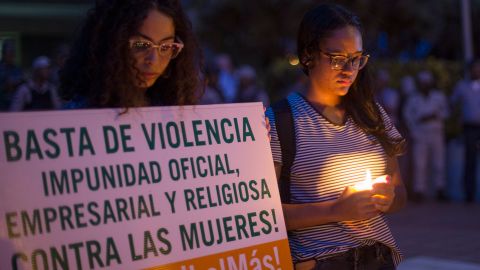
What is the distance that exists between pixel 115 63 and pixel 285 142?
2.23 ft

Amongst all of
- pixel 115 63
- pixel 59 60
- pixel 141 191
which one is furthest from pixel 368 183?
pixel 59 60

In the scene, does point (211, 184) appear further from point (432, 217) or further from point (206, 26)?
point (206, 26)

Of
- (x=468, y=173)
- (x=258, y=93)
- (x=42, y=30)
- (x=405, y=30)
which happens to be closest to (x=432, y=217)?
(x=468, y=173)

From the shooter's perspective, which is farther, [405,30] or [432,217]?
[405,30]

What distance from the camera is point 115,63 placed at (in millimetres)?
2428

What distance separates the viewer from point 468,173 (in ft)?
34.2

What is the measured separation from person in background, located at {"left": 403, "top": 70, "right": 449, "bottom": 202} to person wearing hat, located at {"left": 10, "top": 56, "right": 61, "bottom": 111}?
5190 mm

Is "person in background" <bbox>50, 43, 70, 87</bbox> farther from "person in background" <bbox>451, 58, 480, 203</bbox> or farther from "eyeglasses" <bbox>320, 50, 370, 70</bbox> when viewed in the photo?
"person in background" <bbox>451, 58, 480, 203</bbox>

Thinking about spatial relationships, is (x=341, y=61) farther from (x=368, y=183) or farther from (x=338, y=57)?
(x=368, y=183)

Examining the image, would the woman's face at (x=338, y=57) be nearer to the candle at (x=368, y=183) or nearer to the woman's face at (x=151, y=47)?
the candle at (x=368, y=183)

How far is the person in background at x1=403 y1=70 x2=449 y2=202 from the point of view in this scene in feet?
34.5

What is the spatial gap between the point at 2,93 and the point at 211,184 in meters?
4.47

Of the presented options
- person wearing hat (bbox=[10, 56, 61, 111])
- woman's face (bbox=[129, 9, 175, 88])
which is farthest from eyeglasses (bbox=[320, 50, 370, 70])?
person wearing hat (bbox=[10, 56, 61, 111])

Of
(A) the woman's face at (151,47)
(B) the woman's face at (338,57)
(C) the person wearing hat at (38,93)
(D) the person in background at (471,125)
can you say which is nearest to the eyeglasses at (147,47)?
(A) the woman's face at (151,47)
